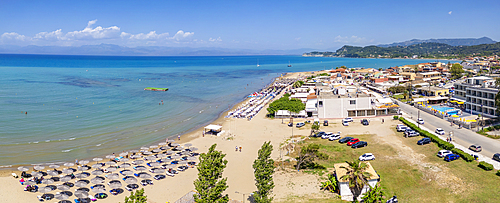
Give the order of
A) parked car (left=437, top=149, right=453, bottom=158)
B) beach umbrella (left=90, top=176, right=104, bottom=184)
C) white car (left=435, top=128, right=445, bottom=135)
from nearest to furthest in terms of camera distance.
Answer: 1. beach umbrella (left=90, top=176, right=104, bottom=184)
2. parked car (left=437, top=149, right=453, bottom=158)
3. white car (left=435, top=128, right=445, bottom=135)

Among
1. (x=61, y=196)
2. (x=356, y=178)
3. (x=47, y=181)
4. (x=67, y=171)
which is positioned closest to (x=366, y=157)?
(x=356, y=178)

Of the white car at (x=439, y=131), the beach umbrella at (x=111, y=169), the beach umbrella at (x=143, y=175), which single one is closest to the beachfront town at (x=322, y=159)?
the beach umbrella at (x=111, y=169)

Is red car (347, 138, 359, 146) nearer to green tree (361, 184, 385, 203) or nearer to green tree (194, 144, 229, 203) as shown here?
green tree (361, 184, 385, 203)

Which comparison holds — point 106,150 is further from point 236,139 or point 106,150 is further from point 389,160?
point 389,160

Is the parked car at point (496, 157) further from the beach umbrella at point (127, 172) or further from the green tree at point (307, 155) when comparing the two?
the beach umbrella at point (127, 172)

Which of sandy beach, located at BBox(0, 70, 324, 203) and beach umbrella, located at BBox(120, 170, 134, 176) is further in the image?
beach umbrella, located at BBox(120, 170, 134, 176)

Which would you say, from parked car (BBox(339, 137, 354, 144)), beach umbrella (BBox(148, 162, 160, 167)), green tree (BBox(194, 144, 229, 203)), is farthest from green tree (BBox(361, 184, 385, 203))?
beach umbrella (BBox(148, 162, 160, 167))
